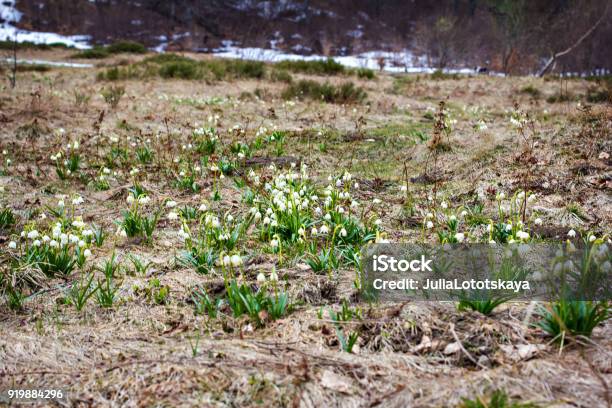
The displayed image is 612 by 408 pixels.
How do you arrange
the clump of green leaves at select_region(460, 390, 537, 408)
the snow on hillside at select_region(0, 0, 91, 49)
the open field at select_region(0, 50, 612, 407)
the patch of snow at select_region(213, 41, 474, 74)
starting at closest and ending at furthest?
the clump of green leaves at select_region(460, 390, 537, 408)
the open field at select_region(0, 50, 612, 407)
the patch of snow at select_region(213, 41, 474, 74)
the snow on hillside at select_region(0, 0, 91, 49)

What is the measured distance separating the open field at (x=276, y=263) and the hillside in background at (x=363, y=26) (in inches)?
726

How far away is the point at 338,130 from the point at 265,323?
6930mm

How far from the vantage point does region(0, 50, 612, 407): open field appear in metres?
2.44

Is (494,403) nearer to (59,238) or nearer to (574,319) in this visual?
(574,319)

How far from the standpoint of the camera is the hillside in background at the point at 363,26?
2467cm

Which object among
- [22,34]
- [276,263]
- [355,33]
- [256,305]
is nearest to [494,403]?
[256,305]

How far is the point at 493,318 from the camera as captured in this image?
2891mm

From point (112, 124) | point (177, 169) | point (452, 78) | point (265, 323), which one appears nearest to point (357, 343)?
point (265, 323)

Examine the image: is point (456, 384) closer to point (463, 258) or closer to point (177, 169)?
point (463, 258)

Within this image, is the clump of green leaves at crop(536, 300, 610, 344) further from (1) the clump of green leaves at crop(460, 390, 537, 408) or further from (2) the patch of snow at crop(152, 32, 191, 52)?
(2) the patch of snow at crop(152, 32, 191, 52)

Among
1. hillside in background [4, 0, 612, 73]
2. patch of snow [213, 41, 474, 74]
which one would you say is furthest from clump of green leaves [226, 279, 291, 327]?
patch of snow [213, 41, 474, 74]
